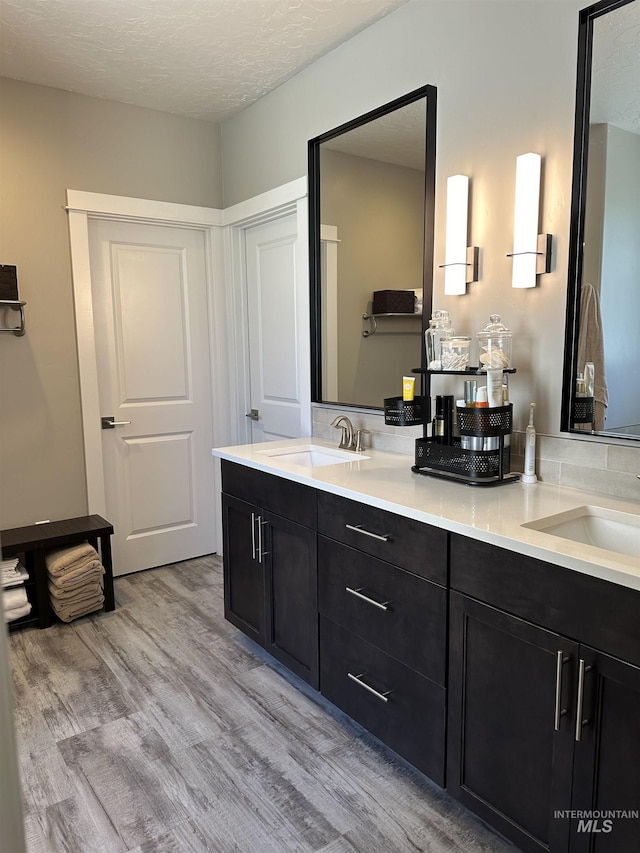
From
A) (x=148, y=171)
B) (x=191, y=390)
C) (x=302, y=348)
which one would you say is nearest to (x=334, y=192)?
(x=302, y=348)

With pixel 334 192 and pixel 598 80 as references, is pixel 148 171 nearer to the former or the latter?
pixel 334 192

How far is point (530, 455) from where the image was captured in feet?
6.54

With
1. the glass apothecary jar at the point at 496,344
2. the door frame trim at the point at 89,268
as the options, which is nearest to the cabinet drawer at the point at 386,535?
the glass apothecary jar at the point at 496,344

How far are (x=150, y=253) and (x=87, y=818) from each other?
278 centimetres

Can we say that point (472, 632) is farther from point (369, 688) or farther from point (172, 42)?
point (172, 42)

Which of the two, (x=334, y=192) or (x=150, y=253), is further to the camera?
(x=150, y=253)

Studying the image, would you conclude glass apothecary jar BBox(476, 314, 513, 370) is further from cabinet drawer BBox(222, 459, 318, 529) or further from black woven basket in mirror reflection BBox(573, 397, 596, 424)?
cabinet drawer BBox(222, 459, 318, 529)

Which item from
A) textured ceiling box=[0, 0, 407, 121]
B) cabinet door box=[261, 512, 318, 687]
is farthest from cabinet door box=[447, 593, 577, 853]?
textured ceiling box=[0, 0, 407, 121]

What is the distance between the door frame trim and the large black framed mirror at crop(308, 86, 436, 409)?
3.05ft

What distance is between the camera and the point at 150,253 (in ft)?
11.5

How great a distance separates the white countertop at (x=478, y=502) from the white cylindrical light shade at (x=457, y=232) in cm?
72

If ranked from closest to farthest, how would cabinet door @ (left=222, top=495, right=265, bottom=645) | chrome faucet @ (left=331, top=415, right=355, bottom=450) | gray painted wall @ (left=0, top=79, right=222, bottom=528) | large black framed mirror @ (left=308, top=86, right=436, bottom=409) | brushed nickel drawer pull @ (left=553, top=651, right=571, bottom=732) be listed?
brushed nickel drawer pull @ (left=553, top=651, right=571, bottom=732), large black framed mirror @ (left=308, top=86, right=436, bottom=409), cabinet door @ (left=222, top=495, right=265, bottom=645), chrome faucet @ (left=331, top=415, right=355, bottom=450), gray painted wall @ (left=0, top=79, right=222, bottom=528)

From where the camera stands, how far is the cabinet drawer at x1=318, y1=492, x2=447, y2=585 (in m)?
1.67

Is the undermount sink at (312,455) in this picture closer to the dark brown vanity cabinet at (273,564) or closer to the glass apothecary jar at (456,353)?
the dark brown vanity cabinet at (273,564)
